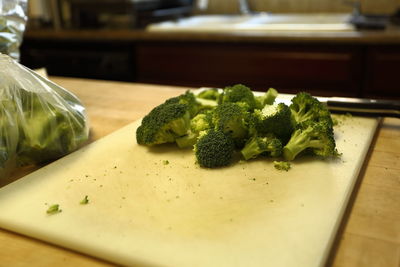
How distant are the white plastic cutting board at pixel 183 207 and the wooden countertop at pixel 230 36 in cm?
102

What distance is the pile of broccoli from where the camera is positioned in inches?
30.6

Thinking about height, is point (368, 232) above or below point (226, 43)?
above

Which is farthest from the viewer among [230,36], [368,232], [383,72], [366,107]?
[230,36]

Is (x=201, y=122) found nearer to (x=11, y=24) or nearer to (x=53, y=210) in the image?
(x=53, y=210)

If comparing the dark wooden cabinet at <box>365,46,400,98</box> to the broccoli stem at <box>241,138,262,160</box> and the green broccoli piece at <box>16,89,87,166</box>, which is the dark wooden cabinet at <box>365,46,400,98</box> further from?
the green broccoli piece at <box>16,89,87,166</box>

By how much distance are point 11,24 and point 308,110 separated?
2.62 feet

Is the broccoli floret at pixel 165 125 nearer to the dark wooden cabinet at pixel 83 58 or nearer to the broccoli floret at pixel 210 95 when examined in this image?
the broccoli floret at pixel 210 95

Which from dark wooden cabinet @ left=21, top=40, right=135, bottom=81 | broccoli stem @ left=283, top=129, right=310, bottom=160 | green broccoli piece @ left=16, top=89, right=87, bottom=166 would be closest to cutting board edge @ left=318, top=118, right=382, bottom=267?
broccoli stem @ left=283, top=129, right=310, bottom=160

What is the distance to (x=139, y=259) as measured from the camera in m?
0.53

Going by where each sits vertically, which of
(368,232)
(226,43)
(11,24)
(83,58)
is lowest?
(83,58)

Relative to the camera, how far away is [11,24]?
1050mm

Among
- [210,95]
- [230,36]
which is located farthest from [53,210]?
[230,36]

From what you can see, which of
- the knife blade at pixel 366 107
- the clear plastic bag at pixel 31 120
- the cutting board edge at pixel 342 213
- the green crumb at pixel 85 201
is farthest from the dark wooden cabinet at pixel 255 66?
the green crumb at pixel 85 201

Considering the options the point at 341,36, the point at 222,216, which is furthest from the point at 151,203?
the point at 341,36
